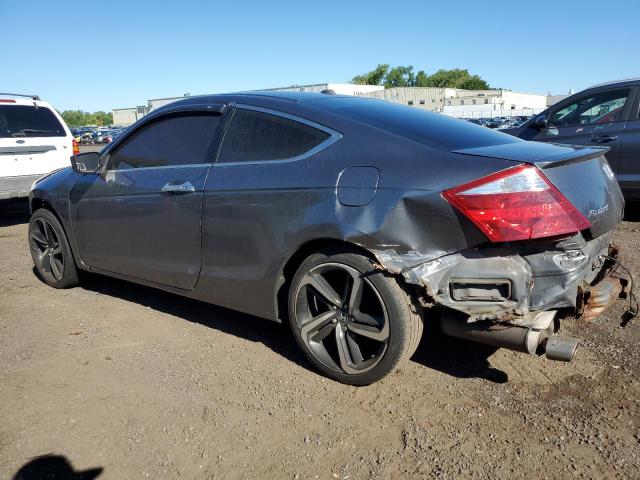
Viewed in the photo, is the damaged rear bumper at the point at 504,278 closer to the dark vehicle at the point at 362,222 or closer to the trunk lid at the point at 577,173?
the dark vehicle at the point at 362,222

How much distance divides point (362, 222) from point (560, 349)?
112 cm

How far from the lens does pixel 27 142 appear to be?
8180 millimetres

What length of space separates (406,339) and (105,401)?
169 cm

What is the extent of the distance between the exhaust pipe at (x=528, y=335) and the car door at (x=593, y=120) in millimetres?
4759

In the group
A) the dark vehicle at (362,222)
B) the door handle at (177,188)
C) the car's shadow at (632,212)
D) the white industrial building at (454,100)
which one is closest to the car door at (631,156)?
the car's shadow at (632,212)

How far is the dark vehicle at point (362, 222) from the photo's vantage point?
2.61 meters

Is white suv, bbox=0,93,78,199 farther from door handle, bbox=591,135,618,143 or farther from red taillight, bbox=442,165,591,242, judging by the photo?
door handle, bbox=591,135,618,143

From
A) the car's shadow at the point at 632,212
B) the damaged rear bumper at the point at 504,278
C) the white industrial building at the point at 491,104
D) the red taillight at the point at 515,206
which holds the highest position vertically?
the red taillight at the point at 515,206

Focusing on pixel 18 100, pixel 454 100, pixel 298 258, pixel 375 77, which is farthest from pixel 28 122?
pixel 375 77

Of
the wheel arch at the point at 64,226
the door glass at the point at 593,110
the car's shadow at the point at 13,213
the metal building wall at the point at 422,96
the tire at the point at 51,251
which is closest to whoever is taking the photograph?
the wheel arch at the point at 64,226

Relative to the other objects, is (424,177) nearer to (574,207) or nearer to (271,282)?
(574,207)

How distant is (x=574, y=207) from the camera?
2.63 metres

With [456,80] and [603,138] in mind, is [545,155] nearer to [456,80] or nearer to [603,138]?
[603,138]

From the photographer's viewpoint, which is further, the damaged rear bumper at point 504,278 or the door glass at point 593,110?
the door glass at point 593,110
